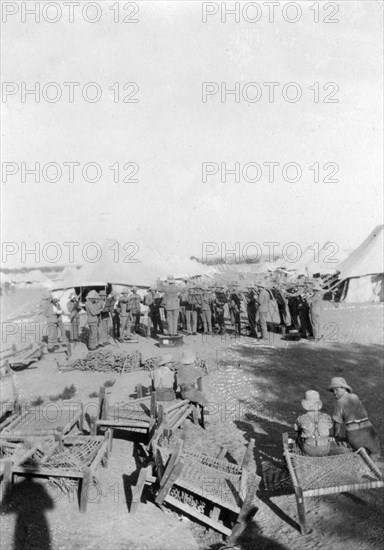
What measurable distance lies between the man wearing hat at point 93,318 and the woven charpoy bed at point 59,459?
273 inches

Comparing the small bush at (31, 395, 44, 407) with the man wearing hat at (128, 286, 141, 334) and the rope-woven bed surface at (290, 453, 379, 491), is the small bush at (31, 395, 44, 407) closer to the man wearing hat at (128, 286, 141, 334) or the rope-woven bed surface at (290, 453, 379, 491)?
the man wearing hat at (128, 286, 141, 334)

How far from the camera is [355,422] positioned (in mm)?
6473

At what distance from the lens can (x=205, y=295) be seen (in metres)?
16.5

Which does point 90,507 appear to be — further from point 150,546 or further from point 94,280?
point 94,280

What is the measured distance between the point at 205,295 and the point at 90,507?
1061 centimetres

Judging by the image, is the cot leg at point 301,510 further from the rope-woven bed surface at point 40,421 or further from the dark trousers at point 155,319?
the dark trousers at point 155,319

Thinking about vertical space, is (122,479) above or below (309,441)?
below

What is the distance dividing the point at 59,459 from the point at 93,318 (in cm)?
790

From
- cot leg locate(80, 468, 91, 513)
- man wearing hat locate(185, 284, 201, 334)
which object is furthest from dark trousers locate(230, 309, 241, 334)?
cot leg locate(80, 468, 91, 513)

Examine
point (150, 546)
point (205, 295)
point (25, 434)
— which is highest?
point (205, 295)

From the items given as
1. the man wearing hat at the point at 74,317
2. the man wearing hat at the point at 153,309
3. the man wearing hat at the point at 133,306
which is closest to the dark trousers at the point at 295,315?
the man wearing hat at the point at 153,309

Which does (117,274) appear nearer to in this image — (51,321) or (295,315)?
(51,321)

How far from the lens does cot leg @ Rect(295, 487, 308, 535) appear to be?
5.39 metres

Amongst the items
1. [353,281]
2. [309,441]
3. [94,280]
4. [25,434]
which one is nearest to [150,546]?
[309,441]
